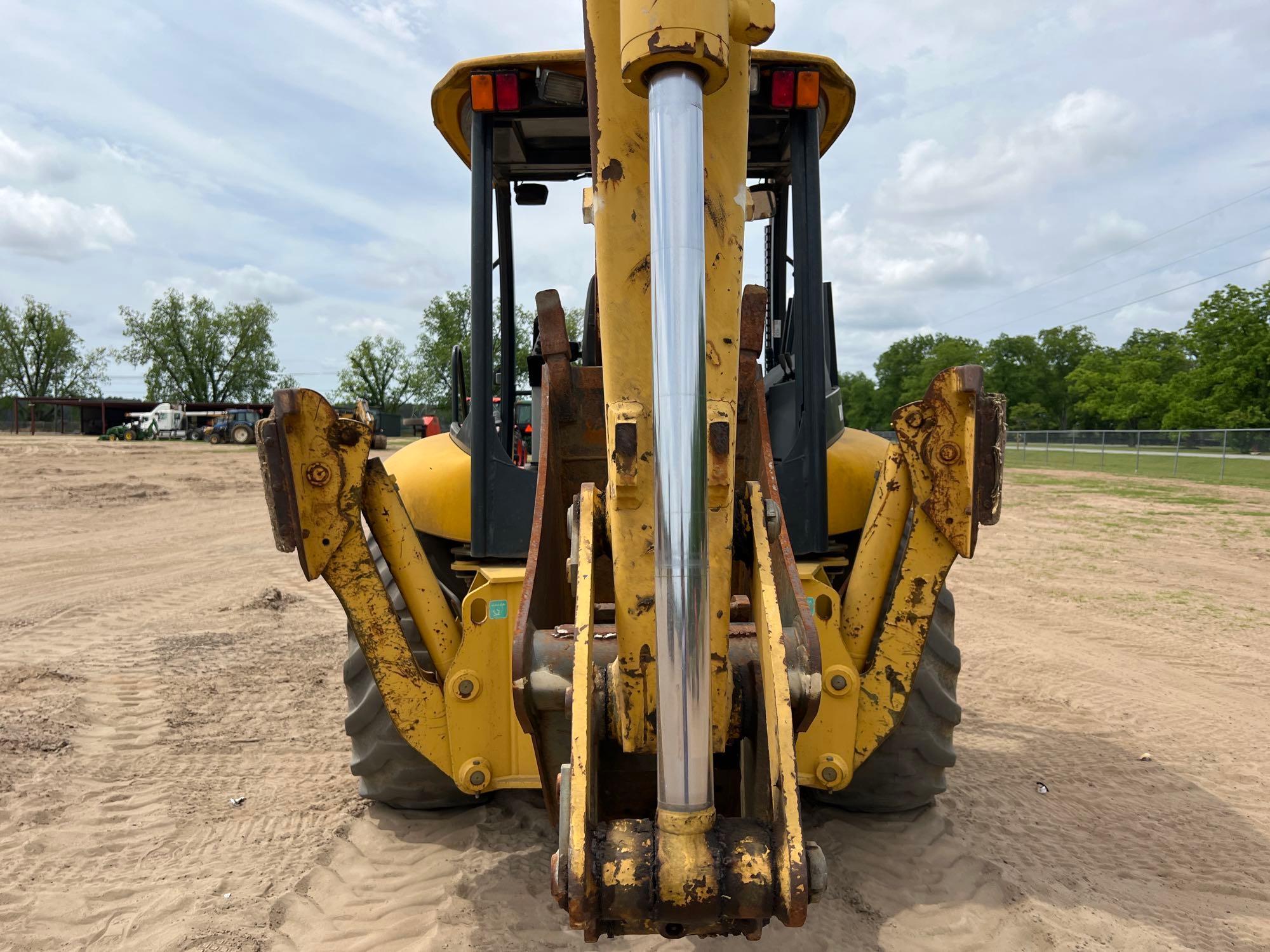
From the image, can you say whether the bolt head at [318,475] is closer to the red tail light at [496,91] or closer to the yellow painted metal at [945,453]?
the red tail light at [496,91]

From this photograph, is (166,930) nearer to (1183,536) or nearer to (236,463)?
(1183,536)

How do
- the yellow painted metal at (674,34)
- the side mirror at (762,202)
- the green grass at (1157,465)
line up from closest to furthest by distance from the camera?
the yellow painted metal at (674,34)
the side mirror at (762,202)
the green grass at (1157,465)

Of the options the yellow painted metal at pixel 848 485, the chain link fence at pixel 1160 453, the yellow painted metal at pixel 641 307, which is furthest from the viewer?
the chain link fence at pixel 1160 453

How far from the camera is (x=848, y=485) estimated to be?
320 centimetres

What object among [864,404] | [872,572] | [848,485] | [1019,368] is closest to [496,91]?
[848,485]

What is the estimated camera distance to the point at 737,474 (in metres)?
2.81

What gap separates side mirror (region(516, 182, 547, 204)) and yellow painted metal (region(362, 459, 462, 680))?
1666mm

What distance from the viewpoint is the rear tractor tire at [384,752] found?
322 centimetres

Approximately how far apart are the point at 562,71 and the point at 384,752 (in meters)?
2.49

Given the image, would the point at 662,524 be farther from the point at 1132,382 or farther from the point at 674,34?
the point at 1132,382

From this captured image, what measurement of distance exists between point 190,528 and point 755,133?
1221 centimetres

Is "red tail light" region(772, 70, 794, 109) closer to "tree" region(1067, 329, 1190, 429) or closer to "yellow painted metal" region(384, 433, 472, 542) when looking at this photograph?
"yellow painted metal" region(384, 433, 472, 542)

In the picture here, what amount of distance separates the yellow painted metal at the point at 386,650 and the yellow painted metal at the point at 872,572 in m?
1.34

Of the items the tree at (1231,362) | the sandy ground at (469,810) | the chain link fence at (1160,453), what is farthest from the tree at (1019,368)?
the sandy ground at (469,810)
